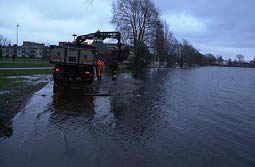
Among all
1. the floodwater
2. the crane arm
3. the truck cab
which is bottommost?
the floodwater

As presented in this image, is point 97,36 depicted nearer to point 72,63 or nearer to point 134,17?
point 72,63

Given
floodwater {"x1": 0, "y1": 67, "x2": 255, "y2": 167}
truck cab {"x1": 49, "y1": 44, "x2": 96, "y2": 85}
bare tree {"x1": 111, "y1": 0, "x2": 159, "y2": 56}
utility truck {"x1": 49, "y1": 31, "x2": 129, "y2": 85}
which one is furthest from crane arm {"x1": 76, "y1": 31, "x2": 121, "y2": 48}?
bare tree {"x1": 111, "y1": 0, "x2": 159, "y2": 56}

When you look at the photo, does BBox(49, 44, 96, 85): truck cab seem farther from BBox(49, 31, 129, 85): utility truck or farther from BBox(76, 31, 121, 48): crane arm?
BBox(76, 31, 121, 48): crane arm

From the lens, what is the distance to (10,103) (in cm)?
1773

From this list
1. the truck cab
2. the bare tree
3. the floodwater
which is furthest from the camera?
the bare tree

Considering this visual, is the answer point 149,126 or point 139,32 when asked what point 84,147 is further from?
point 139,32

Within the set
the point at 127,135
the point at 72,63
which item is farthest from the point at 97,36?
the point at 127,135

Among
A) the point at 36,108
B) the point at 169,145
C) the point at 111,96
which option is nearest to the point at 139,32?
the point at 111,96

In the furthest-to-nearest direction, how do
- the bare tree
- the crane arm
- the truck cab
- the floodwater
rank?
A: the bare tree
the crane arm
the truck cab
the floodwater

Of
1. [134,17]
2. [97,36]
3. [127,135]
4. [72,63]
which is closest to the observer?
[127,135]

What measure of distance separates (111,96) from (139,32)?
61.8 metres

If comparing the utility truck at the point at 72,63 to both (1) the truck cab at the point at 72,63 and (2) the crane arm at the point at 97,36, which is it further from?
(2) the crane arm at the point at 97,36

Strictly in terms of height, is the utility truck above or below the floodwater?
above

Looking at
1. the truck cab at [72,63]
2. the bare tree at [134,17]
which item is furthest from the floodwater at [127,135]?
the bare tree at [134,17]
